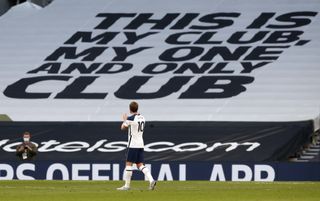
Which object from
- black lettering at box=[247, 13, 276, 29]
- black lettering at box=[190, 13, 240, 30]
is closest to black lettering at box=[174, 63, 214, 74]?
black lettering at box=[190, 13, 240, 30]

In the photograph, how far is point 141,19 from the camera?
38.5 m

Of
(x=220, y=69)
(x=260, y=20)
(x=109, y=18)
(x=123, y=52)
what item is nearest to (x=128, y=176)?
(x=220, y=69)

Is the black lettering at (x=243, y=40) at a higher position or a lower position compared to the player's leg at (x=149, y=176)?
lower

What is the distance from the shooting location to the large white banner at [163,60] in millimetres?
34188

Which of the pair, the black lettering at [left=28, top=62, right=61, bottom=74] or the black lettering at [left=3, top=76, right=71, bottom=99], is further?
the black lettering at [left=28, top=62, right=61, bottom=74]

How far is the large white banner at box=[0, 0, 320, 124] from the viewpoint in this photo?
112 feet

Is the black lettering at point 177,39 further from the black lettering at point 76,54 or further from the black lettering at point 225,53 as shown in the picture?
the black lettering at point 76,54

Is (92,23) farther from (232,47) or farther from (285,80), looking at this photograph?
(285,80)

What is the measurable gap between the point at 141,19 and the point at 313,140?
9197mm

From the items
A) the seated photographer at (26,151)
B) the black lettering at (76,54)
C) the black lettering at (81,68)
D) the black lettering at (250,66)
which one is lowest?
the seated photographer at (26,151)

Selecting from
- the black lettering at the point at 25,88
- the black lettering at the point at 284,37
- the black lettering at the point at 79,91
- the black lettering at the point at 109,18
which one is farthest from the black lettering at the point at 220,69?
the black lettering at the point at 25,88

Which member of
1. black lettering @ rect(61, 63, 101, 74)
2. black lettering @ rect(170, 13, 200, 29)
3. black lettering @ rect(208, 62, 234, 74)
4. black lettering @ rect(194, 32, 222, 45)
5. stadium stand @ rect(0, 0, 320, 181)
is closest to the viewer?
stadium stand @ rect(0, 0, 320, 181)

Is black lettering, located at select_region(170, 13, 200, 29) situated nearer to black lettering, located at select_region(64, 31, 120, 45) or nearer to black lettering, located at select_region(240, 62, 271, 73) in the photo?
black lettering, located at select_region(64, 31, 120, 45)

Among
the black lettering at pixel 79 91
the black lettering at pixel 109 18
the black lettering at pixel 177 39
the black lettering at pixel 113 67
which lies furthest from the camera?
the black lettering at pixel 109 18
